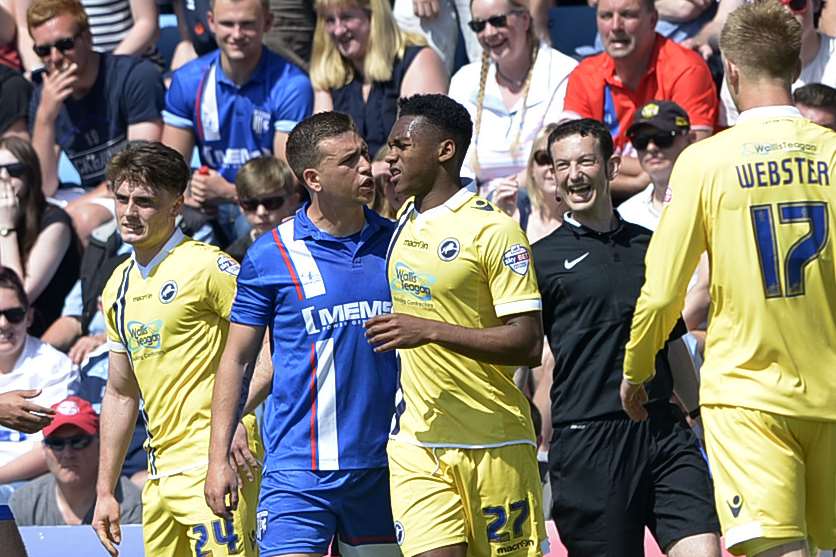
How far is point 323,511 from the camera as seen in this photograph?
6.14 m

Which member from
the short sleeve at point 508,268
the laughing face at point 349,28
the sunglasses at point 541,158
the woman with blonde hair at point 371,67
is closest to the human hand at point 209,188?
the woman with blonde hair at point 371,67

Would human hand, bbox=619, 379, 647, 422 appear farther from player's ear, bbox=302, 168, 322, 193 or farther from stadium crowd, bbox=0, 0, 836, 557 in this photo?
player's ear, bbox=302, 168, 322, 193

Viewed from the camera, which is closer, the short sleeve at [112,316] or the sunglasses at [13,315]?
the short sleeve at [112,316]

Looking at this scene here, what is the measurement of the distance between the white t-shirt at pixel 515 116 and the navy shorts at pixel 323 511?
371cm

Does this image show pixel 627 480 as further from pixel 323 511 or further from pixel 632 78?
pixel 632 78

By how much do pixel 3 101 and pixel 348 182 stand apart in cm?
569

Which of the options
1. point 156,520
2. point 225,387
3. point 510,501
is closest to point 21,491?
point 156,520

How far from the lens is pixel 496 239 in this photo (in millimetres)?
5930

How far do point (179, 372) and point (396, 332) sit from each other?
1.53 metres

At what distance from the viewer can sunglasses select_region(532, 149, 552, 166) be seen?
8719 millimetres

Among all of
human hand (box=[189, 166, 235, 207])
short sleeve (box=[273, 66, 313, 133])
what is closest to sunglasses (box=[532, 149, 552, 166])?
short sleeve (box=[273, 66, 313, 133])

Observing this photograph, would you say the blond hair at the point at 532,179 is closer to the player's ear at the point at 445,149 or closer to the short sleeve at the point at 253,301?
the player's ear at the point at 445,149

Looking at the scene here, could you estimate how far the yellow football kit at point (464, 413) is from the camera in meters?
5.91

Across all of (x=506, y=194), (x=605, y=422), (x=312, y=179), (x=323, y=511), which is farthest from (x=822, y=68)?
(x=323, y=511)
